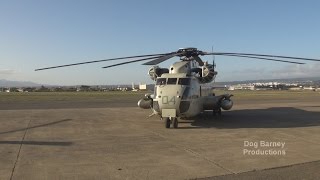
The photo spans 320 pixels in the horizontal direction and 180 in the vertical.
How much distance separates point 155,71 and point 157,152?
994 centimetres

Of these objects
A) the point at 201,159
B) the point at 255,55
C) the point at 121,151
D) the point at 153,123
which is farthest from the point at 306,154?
the point at 153,123

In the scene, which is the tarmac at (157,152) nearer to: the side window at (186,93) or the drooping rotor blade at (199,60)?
the side window at (186,93)

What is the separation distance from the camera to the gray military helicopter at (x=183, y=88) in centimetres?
1753

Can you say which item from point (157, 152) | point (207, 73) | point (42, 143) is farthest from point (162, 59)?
point (157, 152)

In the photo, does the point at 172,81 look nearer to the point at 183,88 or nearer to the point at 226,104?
the point at 183,88

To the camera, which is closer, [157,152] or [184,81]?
[157,152]

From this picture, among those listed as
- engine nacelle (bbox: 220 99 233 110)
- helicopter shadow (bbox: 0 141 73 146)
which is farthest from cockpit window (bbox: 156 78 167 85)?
helicopter shadow (bbox: 0 141 73 146)

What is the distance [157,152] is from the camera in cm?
1165

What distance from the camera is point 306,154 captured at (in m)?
11.3

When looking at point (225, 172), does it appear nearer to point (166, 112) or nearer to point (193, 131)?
point (193, 131)

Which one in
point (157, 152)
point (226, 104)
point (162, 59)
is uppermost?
point (162, 59)

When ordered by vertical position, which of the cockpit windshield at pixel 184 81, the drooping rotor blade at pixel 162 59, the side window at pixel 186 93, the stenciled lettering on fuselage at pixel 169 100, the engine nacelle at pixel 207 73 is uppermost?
the drooping rotor blade at pixel 162 59

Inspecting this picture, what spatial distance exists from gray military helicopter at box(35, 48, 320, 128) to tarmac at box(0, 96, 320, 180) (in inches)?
34.4

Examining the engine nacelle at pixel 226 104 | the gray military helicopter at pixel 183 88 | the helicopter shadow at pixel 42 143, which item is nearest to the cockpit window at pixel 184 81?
the gray military helicopter at pixel 183 88
